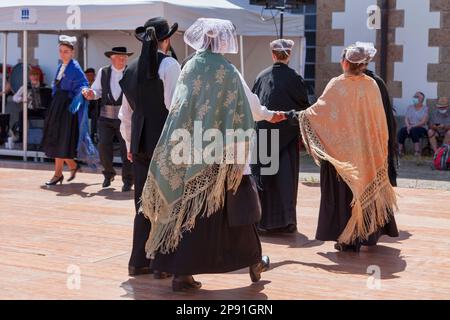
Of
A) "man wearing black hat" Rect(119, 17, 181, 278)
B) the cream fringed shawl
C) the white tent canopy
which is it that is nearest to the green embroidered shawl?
"man wearing black hat" Rect(119, 17, 181, 278)

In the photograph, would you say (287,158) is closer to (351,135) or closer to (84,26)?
(351,135)

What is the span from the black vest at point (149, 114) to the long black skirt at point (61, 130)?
14.9 feet

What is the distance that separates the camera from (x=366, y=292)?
516cm

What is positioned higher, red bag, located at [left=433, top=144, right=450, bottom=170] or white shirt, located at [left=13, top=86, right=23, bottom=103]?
white shirt, located at [left=13, top=86, right=23, bottom=103]

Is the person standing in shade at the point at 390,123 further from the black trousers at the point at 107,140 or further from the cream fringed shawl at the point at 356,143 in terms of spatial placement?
the black trousers at the point at 107,140

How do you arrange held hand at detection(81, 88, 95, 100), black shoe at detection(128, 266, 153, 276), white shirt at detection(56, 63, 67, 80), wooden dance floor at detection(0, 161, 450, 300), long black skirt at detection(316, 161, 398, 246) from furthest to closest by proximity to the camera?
white shirt at detection(56, 63, 67, 80) → held hand at detection(81, 88, 95, 100) → long black skirt at detection(316, 161, 398, 246) → black shoe at detection(128, 266, 153, 276) → wooden dance floor at detection(0, 161, 450, 300)

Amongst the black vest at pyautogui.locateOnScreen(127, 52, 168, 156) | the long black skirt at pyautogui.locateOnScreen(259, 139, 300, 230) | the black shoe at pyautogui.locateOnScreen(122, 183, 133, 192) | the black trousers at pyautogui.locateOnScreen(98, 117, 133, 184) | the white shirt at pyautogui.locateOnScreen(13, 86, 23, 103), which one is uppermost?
the white shirt at pyautogui.locateOnScreen(13, 86, 23, 103)

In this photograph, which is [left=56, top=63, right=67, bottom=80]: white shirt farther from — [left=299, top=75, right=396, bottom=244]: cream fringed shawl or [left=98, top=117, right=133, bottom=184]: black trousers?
[left=299, top=75, right=396, bottom=244]: cream fringed shawl

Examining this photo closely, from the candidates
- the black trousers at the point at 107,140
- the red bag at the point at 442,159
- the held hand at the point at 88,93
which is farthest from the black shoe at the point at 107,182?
the red bag at the point at 442,159

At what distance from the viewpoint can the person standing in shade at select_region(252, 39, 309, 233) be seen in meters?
6.96

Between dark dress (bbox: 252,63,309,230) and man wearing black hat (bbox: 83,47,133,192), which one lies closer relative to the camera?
dark dress (bbox: 252,63,309,230)

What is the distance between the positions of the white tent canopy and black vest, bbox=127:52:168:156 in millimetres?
5589

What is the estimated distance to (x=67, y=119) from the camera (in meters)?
9.81
